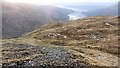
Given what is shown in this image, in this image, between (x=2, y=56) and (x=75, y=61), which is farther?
(x=2, y=56)

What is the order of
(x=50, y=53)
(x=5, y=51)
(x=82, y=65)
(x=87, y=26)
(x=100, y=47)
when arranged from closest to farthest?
(x=82, y=65), (x=50, y=53), (x=5, y=51), (x=100, y=47), (x=87, y=26)

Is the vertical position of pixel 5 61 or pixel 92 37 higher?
pixel 5 61

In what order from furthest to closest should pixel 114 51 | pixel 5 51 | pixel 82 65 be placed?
pixel 114 51 < pixel 5 51 < pixel 82 65

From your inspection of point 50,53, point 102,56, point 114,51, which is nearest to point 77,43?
point 114,51

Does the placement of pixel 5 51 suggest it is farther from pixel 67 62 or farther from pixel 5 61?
pixel 67 62

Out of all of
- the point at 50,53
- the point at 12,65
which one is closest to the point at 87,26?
the point at 50,53

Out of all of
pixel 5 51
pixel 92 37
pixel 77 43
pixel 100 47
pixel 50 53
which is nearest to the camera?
pixel 50 53

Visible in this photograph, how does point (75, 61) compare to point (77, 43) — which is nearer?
point (75, 61)

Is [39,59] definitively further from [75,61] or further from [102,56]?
[102,56]

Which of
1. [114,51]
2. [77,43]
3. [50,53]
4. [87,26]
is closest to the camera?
[50,53]
